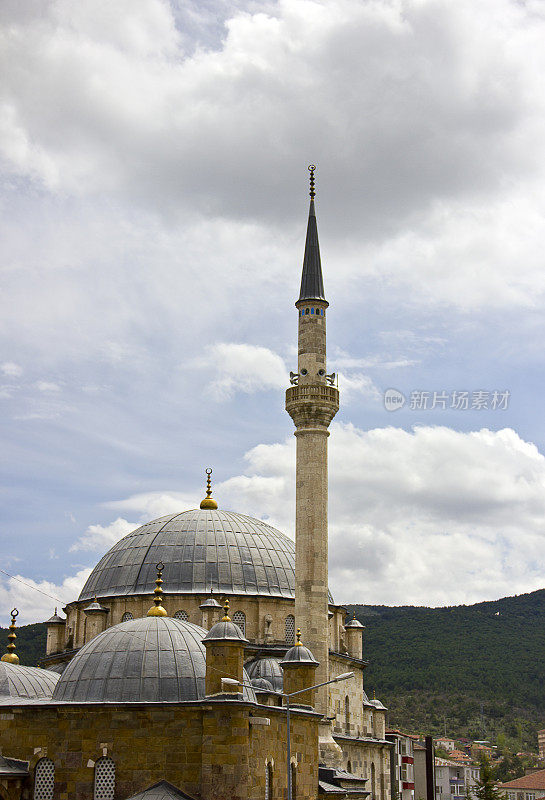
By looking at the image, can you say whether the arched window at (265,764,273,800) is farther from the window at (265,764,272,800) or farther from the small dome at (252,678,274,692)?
the small dome at (252,678,274,692)

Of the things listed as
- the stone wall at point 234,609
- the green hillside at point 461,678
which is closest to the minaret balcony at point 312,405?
the stone wall at point 234,609

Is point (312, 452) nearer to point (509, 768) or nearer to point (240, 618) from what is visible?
point (240, 618)

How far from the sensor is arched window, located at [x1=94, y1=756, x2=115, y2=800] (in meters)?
22.8

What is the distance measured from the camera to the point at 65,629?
3984 centimetres

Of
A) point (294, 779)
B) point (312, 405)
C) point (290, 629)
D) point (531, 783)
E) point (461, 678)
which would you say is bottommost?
point (294, 779)

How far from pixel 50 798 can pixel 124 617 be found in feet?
42.9

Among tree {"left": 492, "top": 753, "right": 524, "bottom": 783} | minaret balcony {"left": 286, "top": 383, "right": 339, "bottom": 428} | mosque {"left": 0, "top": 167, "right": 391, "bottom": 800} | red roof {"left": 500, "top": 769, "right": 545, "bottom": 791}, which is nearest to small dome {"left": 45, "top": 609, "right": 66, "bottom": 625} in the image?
mosque {"left": 0, "top": 167, "right": 391, "bottom": 800}

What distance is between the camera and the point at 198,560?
37688 millimetres

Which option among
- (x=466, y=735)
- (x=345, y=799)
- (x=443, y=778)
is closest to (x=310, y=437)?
(x=345, y=799)

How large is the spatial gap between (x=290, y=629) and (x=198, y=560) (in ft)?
14.6

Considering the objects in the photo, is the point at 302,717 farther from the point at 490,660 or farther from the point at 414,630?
the point at 414,630

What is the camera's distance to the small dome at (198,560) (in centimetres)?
3703

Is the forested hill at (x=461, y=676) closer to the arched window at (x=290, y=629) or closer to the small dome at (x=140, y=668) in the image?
the arched window at (x=290, y=629)

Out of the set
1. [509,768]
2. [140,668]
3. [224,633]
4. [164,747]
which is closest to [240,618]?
[140,668]
